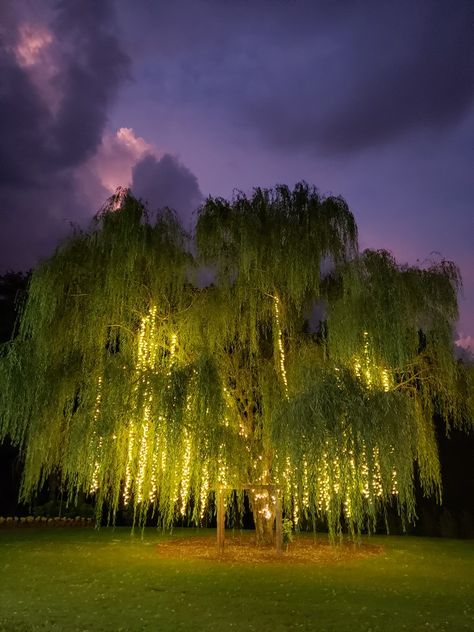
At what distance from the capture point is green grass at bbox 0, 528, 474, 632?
15.7 feet

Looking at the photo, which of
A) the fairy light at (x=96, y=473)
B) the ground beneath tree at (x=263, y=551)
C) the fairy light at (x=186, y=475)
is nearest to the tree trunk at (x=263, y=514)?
the ground beneath tree at (x=263, y=551)

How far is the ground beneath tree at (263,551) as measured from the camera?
8.16m

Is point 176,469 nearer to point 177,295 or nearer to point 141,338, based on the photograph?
point 141,338

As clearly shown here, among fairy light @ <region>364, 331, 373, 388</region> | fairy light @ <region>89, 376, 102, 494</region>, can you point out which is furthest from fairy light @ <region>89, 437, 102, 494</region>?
fairy light @ <region>364, 331, 373, 388</region>

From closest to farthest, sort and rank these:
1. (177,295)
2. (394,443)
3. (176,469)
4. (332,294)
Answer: (394,443) < (176,469) < (177,295) < (332,294)

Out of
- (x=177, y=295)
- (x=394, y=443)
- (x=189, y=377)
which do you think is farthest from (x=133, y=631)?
(x=177, y=295)

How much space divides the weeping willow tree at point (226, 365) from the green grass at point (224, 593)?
2.69 feet

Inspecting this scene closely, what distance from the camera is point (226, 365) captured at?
8953 mm

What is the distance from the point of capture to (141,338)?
7098 millimetres

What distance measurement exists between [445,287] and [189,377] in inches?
144

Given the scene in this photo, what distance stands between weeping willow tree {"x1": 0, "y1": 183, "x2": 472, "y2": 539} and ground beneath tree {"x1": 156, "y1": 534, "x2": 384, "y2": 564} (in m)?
1.16

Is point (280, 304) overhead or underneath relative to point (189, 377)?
overhead

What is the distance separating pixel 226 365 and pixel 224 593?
148 inches

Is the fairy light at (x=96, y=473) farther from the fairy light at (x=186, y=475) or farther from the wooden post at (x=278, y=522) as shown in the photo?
the wooden post at (x=278, y=522)
